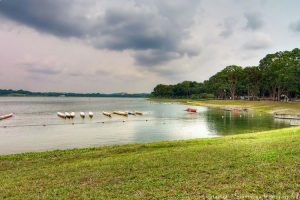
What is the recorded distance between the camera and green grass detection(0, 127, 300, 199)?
9766 millimetres

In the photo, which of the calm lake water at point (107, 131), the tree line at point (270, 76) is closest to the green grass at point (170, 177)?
the calm lake water at point (107, 131)

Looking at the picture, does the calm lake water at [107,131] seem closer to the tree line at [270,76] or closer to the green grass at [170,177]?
the green grass at [170,177]

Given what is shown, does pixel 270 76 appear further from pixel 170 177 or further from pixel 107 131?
pixel 170 177

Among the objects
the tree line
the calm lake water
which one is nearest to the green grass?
the calm lake water

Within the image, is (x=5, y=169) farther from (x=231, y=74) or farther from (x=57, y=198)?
(x=231, y=74)

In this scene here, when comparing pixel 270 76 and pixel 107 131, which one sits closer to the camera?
pixel 107 131

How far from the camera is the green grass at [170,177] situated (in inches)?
384

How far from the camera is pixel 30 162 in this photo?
18203 millimetres

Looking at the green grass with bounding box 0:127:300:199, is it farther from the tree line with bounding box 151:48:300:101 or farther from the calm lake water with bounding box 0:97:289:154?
the tree line with bounding box 151:48:300:101

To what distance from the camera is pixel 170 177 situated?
38.5 feet

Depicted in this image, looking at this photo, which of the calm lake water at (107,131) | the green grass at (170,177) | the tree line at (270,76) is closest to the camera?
the green grass at (170,177)

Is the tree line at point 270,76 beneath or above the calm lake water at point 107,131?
above

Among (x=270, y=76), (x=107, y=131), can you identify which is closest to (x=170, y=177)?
(x=107, y=131)

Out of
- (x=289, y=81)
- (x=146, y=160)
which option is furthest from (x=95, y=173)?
(x=289, y=81)
